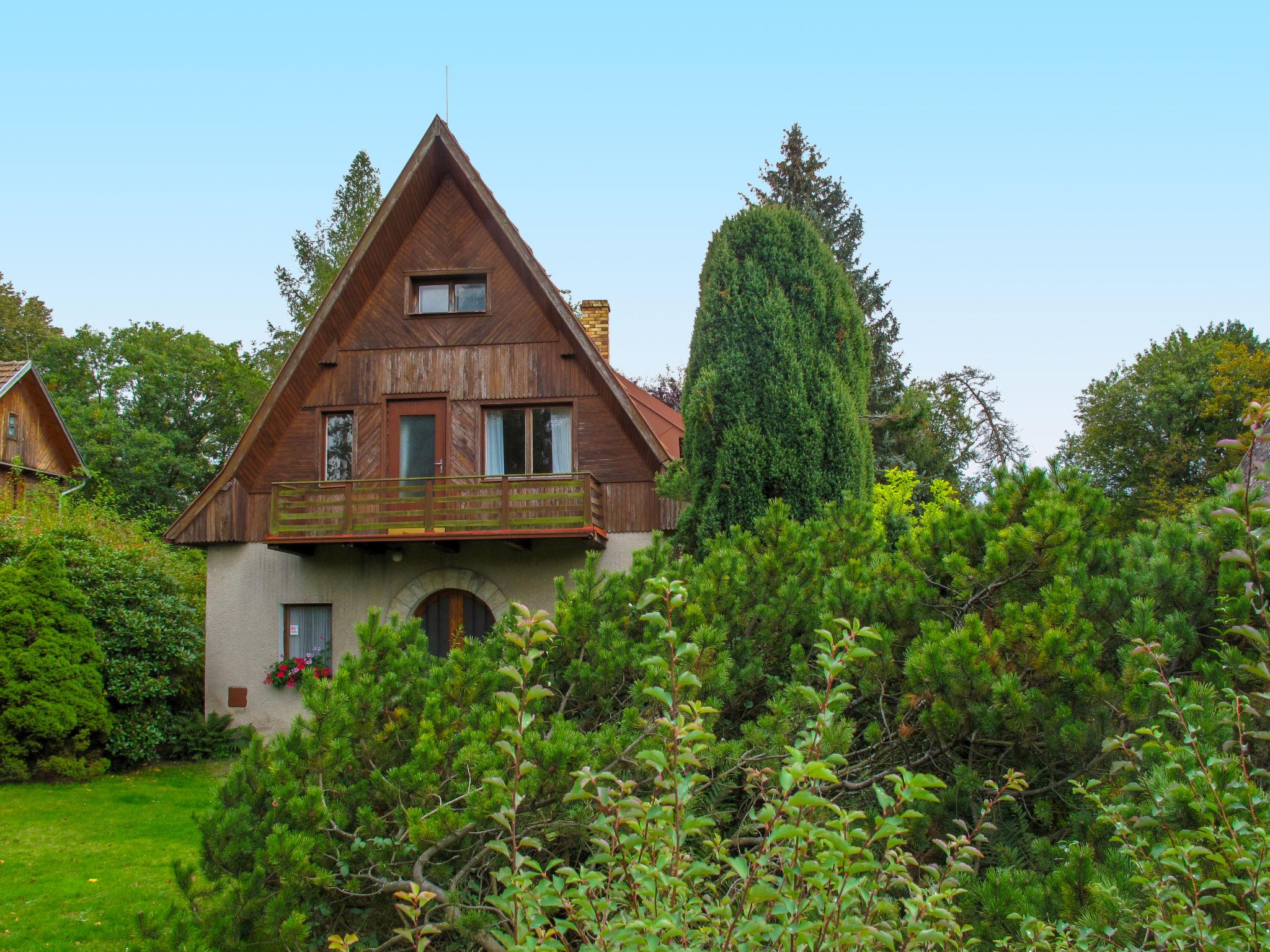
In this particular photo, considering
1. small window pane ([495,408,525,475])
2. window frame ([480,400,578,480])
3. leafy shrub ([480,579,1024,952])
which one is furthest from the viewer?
small window pane ([495,408,525,475])

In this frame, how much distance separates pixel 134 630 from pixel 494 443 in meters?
5.99

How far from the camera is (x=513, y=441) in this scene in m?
15.1

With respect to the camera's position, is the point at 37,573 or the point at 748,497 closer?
the point at 748,497

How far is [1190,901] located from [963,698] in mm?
1847

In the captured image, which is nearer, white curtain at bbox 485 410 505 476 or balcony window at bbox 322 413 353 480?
white curtain at bbox 485 410 505 476

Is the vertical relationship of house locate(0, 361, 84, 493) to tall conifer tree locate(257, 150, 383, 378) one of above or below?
below

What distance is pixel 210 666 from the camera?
1541 centimetres

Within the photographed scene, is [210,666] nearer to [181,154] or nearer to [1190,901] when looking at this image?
[181,154]

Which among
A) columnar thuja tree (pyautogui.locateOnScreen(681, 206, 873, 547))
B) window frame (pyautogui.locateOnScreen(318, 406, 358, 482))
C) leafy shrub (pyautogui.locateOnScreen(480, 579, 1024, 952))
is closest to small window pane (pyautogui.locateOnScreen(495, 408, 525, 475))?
window frame (pyautogui.locateOnScreen(318, 406, 358, 482))

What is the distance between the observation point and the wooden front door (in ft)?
49.6

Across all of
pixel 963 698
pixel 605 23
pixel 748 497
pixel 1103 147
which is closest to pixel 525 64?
pixel 605 23

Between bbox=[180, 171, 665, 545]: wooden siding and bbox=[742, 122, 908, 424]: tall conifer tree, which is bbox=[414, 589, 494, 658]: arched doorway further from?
bbox=[742, 122, 908, 424]: tall conifer tree

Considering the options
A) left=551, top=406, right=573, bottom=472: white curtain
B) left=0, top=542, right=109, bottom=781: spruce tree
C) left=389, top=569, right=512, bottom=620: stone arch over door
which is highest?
left=551, top=406, right=573, bottom=472: white curtain

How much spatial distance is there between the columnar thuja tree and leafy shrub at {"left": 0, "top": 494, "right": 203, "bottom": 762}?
851 cm
